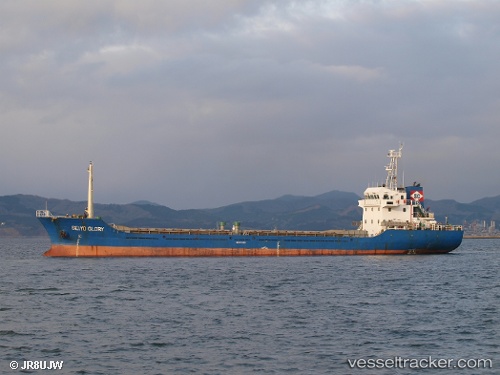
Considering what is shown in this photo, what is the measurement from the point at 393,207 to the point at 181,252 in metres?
26.3

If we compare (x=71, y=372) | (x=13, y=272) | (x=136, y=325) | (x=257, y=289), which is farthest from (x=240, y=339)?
(x=13, y=272)

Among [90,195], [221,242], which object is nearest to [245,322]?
[90,195]

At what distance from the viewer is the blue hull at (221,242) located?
63.5 metres

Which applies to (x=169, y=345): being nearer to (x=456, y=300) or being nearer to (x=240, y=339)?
(x=240, y=339)

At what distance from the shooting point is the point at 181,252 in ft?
222

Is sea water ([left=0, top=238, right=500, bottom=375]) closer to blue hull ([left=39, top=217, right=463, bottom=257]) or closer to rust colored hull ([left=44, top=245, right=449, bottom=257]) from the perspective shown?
blue hull ([left=39, top=217, right=463, bottom=257])

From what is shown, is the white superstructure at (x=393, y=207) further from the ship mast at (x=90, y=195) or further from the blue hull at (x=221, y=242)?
the ship mast at (x=90, y=195)

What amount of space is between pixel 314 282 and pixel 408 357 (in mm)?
23179

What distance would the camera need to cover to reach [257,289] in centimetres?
4256
